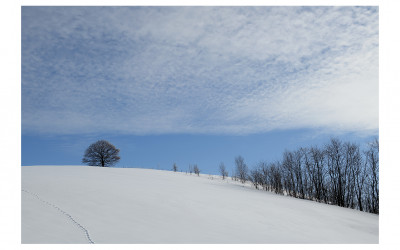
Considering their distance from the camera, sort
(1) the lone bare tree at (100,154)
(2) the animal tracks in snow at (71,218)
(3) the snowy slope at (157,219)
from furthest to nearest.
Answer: (1) the lone bare tree at (100,154) < (3) the snowy slope at (157,219) < (2) the animal tracks in snow at (71,218)

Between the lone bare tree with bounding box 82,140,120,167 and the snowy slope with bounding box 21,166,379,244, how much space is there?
21.3m

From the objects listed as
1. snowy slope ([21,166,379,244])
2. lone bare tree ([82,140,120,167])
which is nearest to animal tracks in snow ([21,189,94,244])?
snowy slope ([21,166,379,244])

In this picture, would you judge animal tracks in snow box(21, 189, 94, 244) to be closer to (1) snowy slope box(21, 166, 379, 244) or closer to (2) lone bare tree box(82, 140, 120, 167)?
(1) snowy slope box(21, 166, 379, 244)

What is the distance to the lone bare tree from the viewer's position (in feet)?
98.8

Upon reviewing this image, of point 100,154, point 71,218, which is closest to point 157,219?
point 71,218

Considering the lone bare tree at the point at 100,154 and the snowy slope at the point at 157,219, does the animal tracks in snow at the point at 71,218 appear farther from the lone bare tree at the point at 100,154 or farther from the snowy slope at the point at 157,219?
the lone bare tree at the point at 100,154

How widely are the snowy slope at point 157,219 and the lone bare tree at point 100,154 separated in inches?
840

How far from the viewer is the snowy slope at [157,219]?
5.71 metres

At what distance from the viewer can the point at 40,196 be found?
741cm

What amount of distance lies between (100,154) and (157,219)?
2552cm

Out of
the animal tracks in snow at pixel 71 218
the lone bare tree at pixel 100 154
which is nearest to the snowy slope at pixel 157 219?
the animal tracks in snow at pixel 71 218

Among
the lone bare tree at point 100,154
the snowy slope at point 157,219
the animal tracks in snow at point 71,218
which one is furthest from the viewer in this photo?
the lone bare tree at point 100,154
